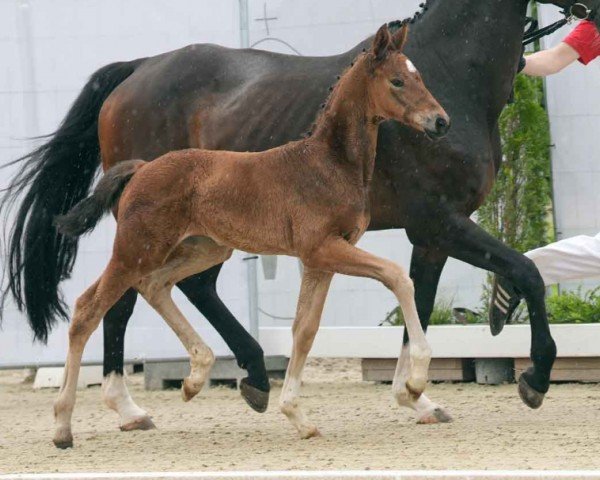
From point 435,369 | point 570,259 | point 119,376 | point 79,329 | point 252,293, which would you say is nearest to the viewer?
point 79,329

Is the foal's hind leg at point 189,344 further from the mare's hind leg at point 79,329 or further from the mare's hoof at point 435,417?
the mare's hoof at point 435,417

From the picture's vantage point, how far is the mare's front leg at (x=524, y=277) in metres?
6.38

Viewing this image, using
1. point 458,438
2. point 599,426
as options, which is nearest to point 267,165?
point 458,438

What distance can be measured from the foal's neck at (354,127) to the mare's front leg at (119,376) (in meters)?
1.93

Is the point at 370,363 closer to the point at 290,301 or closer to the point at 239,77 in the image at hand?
the point at 290,301

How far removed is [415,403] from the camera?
6891 millimetres

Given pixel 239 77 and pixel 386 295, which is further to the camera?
pixel 386 295

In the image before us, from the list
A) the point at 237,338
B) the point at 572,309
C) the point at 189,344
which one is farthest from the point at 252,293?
the point at 189,344

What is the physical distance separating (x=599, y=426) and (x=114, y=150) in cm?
308

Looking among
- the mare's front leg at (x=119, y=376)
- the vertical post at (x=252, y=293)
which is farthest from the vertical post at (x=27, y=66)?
the mare's front leg at (x=119, y=376)

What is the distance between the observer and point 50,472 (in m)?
5.36

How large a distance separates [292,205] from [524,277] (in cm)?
120

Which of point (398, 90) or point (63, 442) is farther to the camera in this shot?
point (63, 442)

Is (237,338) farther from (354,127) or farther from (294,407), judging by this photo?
(354,127)
